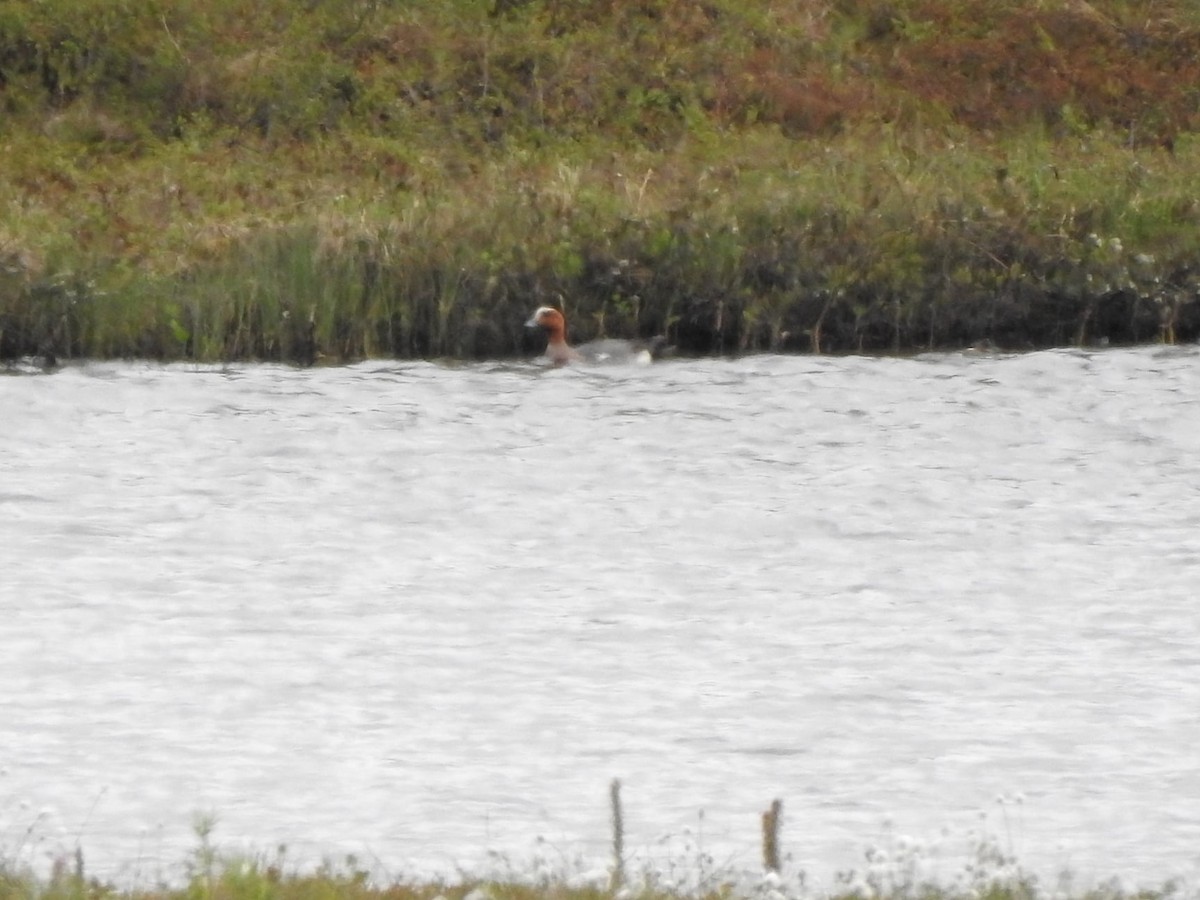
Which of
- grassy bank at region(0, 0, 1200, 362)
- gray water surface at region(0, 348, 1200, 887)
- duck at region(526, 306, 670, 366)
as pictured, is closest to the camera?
gray water surface at region(0, 348, 1200, 887)

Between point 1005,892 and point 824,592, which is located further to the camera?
point 824,592

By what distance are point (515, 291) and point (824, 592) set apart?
28.4ft

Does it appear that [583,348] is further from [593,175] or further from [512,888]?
[512,888]

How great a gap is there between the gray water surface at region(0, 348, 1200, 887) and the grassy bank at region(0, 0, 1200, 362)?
0.80m

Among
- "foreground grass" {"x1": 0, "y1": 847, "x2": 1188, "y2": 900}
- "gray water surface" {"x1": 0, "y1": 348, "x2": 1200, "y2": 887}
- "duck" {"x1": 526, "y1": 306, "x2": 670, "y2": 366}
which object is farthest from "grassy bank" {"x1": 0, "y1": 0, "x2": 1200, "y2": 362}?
"foreground grass" {"x1": 0, "y1": 847, "x2": 1188, "y2": 900}

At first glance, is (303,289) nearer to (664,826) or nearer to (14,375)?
(14,375)

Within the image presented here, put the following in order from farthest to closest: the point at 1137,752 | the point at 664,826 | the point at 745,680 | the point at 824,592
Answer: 1. the point at 824,592
2. the point at 745,680
3. the point at 1137,752
4. the point at 664,826

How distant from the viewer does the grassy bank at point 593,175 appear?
2078 cm

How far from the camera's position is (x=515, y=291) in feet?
69.1

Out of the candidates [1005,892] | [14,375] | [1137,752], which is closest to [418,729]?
[1137,752]

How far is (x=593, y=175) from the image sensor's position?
1001 inches

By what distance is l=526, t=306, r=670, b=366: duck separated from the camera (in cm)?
2027

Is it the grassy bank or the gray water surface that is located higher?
the grassy bank

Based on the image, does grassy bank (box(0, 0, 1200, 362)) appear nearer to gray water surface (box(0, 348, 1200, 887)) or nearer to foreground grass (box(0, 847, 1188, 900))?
gray water surface (box(0, 348, 1200, 887))
